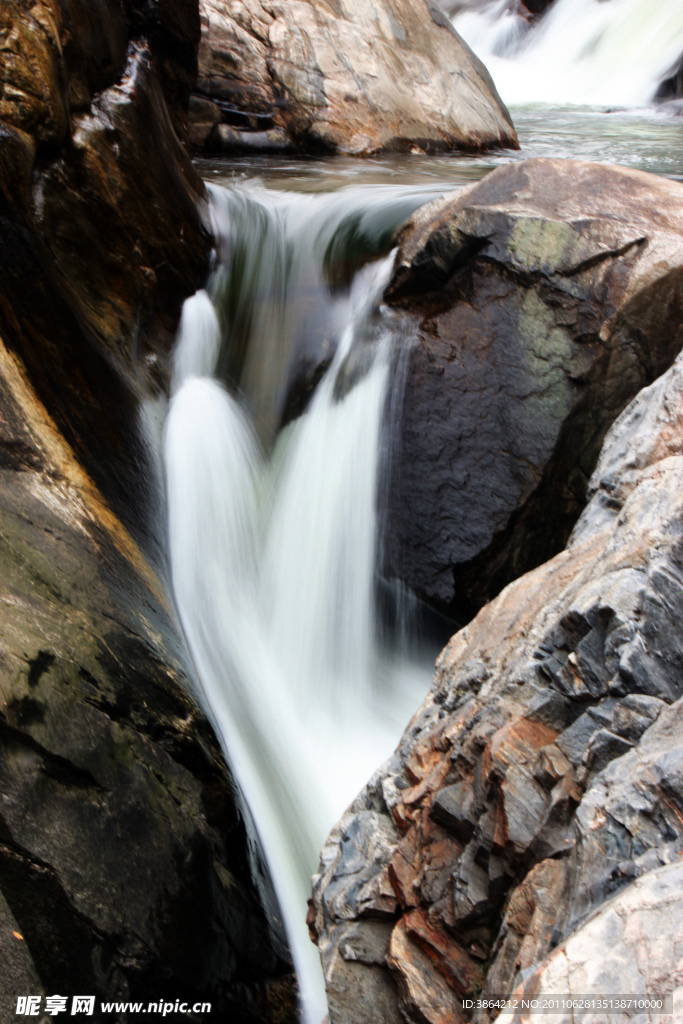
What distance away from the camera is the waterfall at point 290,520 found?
335cm

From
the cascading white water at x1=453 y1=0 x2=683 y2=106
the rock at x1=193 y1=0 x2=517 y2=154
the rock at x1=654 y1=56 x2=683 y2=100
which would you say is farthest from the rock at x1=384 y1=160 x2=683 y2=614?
the cascading white water at x1=453 y1=0 x2=683 y2=106

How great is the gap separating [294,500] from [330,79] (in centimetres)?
589

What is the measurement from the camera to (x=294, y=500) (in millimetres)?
4555

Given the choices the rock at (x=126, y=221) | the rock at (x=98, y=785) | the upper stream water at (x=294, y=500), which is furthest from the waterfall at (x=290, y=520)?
the rock at (x=98, y=785)

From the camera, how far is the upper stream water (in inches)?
133

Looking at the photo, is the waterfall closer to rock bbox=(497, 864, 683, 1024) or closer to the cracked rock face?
the cracked rock face

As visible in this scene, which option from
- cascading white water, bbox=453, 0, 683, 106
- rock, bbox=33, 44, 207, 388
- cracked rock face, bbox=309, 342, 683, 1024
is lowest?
cracked rock face, bbox=309, 342, 683, 1024

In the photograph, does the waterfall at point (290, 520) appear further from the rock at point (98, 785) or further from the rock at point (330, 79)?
the rock at point (330, 79)

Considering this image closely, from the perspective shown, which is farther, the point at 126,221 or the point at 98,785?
the point at 126,221

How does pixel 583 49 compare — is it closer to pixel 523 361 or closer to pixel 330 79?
pixel 330 79

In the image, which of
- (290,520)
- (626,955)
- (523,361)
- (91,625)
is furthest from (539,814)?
(523,361)

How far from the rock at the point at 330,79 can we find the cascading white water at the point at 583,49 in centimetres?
566

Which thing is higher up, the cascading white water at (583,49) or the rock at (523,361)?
the cascading white water at (583,49)

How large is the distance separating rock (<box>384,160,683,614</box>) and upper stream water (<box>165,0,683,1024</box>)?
27 centimetres
